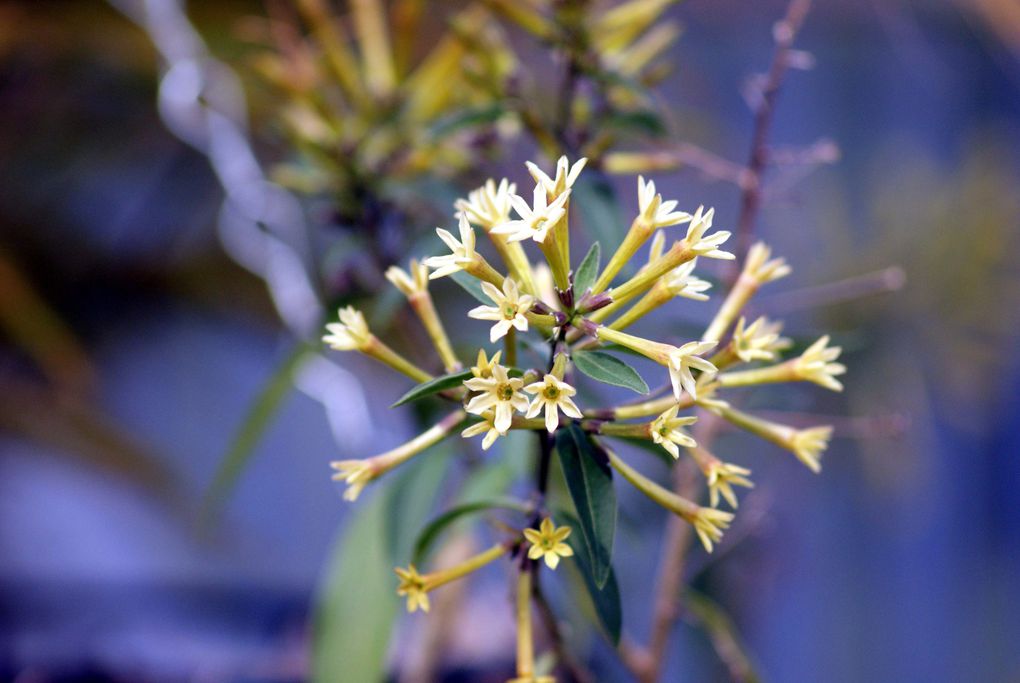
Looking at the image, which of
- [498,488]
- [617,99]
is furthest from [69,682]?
[617,99]

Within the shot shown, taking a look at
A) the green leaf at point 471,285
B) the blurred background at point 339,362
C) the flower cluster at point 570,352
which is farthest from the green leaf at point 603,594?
the blurred background at point 339,362

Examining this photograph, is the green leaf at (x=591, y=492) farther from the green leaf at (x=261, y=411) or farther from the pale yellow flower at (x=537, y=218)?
the green leaf at (x=261, y=411)

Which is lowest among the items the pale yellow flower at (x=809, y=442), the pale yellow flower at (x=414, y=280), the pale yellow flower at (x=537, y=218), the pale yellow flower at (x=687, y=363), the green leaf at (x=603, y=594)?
the green leaf at (x=603, y=594)

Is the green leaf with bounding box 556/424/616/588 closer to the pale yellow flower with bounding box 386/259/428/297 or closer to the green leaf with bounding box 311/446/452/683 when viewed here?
the pale yellow flower with bounding box 386/259/428/297

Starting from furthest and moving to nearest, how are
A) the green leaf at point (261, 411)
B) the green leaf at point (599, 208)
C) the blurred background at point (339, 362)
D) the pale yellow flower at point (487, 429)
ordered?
1. the blurred background at point (339, 362)
2. the green leaf at point (261, 411)
3. the green leaf at point (599, 208)
4. the pale yellow flower at point (487, 429)

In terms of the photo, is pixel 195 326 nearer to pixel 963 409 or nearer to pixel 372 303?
pixel 372 303

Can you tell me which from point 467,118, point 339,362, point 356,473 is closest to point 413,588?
point 356,473

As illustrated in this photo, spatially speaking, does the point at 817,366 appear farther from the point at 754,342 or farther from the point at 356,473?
the point at 356,473
